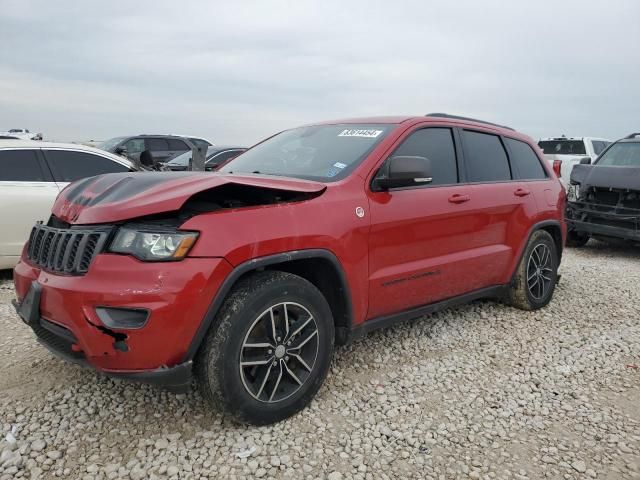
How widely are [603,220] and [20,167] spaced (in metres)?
7.84

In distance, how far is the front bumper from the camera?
227 centimetres

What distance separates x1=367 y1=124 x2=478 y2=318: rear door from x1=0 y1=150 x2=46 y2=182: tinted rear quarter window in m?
4.32

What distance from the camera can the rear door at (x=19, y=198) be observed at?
537 cm

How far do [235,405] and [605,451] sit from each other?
191 cm

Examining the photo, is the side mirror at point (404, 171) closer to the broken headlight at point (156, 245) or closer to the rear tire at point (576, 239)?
the broken headlight at point (156, 245)

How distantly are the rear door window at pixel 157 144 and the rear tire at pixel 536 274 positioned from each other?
1147cm

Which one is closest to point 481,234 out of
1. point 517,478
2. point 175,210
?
point 517,478

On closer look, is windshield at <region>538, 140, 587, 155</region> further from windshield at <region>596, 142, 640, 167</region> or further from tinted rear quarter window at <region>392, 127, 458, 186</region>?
tinted rear quarter window at <region>392, 127, 458, 186</region>

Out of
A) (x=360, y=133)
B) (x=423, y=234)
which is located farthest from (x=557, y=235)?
(x=360, y=133)

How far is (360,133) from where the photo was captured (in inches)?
139

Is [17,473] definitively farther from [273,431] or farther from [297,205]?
[297,205]

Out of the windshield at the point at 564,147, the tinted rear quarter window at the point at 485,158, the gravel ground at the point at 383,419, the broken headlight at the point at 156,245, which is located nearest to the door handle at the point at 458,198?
the tinted rear quarter window at the point at 485,158

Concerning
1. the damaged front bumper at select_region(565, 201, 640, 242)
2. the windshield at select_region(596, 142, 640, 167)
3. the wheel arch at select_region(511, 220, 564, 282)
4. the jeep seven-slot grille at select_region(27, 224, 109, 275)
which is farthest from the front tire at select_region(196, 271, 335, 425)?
the windshield at select_region(596, 142, 640, 167)

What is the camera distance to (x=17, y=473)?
233 centimetres
